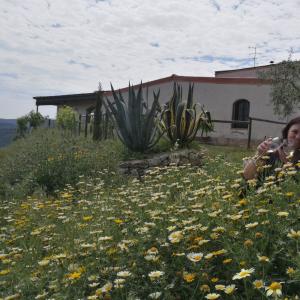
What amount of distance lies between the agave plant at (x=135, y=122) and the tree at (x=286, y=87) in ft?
26.6

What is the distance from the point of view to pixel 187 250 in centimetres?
262

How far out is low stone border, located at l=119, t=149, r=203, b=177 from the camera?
7.50 m

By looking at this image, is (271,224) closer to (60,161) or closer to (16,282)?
(16,282)

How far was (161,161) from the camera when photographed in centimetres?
786

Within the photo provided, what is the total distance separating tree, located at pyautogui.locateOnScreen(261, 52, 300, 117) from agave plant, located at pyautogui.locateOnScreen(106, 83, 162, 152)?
26.6ft

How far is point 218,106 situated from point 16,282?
1470 centimetres

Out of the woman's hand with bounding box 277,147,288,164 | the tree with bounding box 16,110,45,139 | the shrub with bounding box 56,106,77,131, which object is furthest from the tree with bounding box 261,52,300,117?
the tree with bounding box 16,110,45,139

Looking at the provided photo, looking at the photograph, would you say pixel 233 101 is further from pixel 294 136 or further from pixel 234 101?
pixel 294 136

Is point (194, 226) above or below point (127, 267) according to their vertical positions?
above

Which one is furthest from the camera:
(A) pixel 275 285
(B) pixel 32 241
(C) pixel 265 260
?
(B) pixel 32 241

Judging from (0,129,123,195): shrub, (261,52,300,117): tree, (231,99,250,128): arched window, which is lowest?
(0,129,123,195): shrub

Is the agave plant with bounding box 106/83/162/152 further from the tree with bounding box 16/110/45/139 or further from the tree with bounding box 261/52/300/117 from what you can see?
the tree with bounding box 16/110/45/139

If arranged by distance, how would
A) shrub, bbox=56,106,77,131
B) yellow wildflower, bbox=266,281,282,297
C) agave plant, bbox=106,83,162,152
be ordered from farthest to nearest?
shrub, bbox=56,106,77,131 < agave plant, bbox=106,83,162,152 < yellow wildflower, bbox=266,281,282,297

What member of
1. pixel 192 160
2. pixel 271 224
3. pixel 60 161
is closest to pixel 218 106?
pixel 192 160
